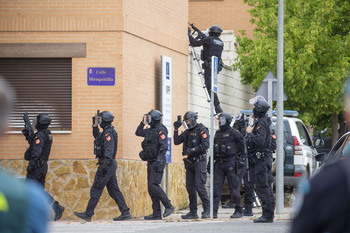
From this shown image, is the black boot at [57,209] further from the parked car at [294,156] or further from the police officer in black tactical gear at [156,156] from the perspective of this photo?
the parked car at [294,156]

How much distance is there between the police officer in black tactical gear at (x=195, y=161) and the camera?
48.1 feet

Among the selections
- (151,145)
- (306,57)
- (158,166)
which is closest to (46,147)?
(151,145)

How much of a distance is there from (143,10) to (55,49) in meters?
2.12

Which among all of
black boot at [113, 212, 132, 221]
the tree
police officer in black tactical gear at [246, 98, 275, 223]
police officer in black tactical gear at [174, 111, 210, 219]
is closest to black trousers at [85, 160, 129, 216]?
black boot at [113, 212, 132, 221]

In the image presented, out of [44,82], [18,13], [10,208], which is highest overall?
[18,13]

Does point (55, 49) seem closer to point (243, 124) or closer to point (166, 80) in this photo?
point (166, 80)

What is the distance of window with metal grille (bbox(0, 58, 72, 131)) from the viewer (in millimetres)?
16109

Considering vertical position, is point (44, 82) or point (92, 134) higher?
point (44, 82)

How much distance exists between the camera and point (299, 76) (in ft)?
85.1

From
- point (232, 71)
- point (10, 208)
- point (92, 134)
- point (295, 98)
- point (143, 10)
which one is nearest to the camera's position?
point (10, 208)

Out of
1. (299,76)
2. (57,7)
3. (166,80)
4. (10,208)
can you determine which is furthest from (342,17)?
(10,208)

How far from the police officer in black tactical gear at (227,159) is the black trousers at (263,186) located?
142 centimetres

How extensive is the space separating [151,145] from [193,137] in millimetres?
809

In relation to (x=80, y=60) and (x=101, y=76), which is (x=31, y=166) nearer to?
(x=101, y=76)
